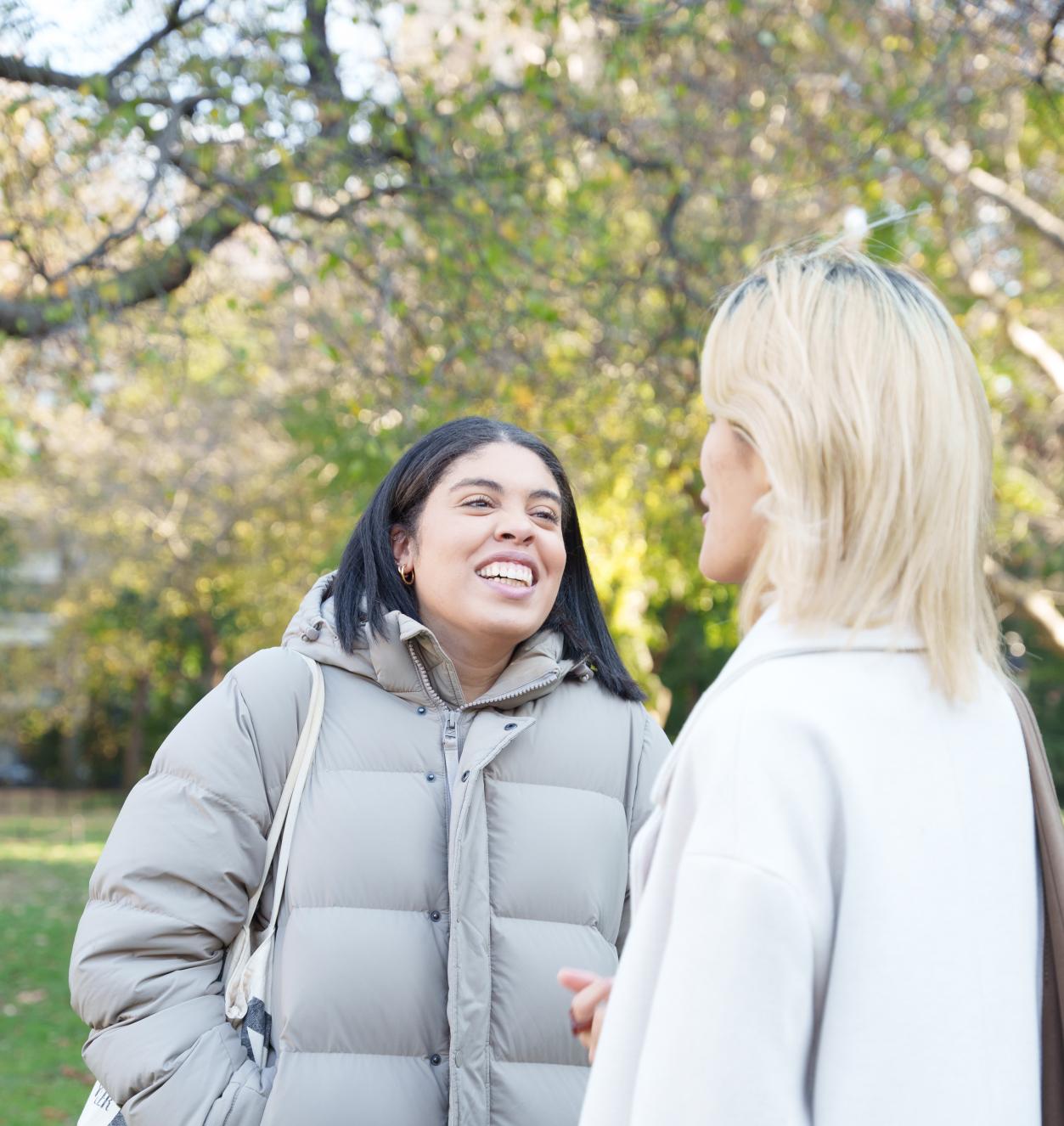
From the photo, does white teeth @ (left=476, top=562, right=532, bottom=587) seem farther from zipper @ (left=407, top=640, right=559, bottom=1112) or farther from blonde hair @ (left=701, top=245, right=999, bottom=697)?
blonde hair @ (left=701, top=245, right=999, bottom=697)

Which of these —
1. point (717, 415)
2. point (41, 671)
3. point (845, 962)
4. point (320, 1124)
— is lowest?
point (41, 671)

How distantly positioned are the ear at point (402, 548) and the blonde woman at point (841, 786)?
1190 mm

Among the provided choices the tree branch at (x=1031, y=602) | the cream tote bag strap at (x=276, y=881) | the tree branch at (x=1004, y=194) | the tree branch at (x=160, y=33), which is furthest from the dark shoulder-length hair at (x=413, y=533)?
the tree branch at (x=1031, y=602)

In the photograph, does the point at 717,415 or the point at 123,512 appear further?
the point at 123,512

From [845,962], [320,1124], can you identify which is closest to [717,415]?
[845,962]

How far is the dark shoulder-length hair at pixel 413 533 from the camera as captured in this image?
2.62 metres

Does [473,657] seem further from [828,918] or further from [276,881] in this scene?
[828,918]

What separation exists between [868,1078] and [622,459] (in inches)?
407

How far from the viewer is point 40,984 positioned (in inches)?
380

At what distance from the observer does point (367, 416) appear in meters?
7.23

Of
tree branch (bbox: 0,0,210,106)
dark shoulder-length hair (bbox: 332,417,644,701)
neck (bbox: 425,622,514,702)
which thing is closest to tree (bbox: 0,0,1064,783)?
tree branch (bbox: 0,0,210,106)

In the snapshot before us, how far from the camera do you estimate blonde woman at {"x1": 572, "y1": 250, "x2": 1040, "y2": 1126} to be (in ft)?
4.32

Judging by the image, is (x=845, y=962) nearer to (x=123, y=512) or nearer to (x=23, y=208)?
(x=23, y=208)

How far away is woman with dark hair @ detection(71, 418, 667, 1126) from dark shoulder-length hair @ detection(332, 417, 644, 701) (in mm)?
12
